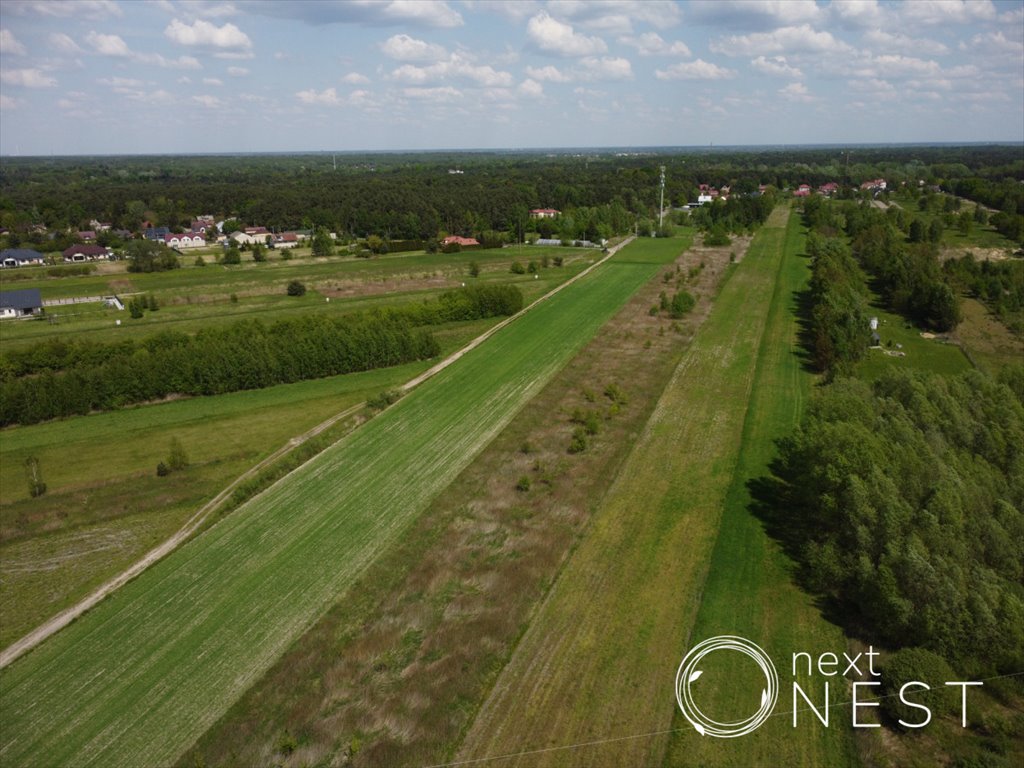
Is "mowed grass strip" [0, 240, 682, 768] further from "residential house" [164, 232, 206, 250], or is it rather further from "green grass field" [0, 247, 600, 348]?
"residential house" [164, 232, 206, 250]

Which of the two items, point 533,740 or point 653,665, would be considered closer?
point 533,740

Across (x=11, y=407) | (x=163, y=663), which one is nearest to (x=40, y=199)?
(x=11, y=407)

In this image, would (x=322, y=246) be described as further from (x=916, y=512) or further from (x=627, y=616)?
(x=916, y=512)

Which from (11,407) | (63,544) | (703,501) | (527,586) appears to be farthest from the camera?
(11,407)

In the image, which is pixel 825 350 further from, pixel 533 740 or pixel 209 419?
pixel 209 419

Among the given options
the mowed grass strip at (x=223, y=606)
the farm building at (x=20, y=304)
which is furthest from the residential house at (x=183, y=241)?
the mowed grass strip at (x=223, y=606)

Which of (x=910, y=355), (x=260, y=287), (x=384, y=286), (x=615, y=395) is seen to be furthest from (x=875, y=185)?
(x=615, y=395)

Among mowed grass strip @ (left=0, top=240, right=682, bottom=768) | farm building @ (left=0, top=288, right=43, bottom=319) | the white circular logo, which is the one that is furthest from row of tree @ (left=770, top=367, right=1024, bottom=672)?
farm building @ (left=0, top=288, right=43, bottom=319)

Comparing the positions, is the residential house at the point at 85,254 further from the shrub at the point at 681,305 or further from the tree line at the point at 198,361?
the shrub at the point at 681,305
